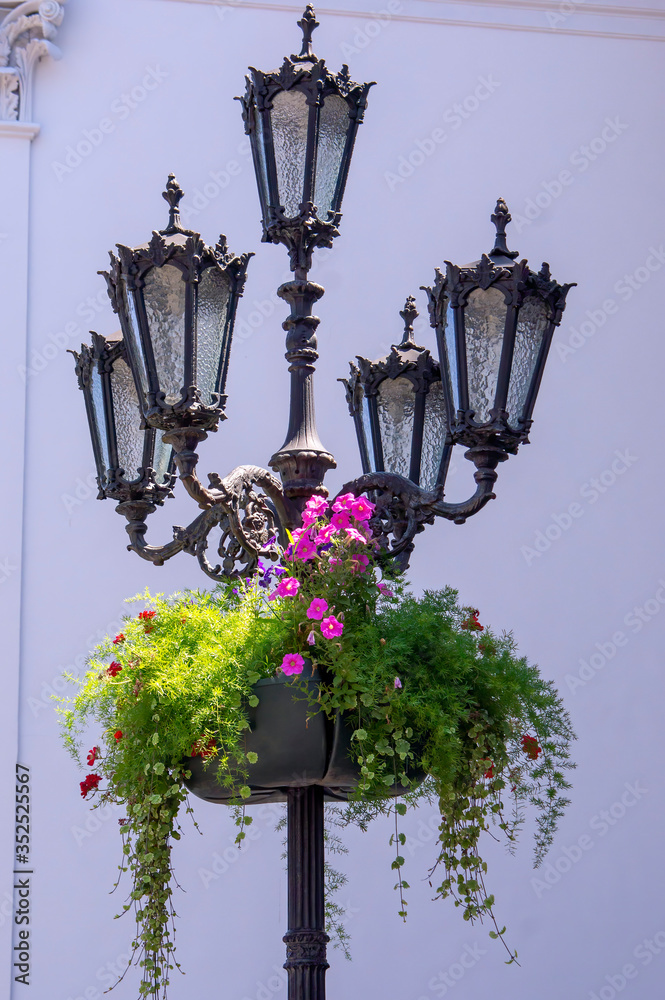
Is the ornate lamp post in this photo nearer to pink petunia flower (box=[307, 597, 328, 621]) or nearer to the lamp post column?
pink petunia flower (box=[307, 597, 328, 621])

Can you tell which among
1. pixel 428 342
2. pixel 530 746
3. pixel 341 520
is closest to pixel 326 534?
pixel 341 520

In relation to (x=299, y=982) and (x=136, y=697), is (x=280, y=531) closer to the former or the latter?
(x=136, y=697)

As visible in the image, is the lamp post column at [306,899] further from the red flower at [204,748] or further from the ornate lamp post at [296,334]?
the ornate lamp post at [296,334]

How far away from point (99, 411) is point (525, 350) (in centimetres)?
82

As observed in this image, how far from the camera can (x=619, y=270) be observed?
15.7 feet

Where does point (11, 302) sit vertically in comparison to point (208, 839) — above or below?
above

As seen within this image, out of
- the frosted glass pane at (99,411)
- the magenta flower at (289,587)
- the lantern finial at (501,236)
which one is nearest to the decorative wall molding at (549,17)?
the lantern finial at (501,236)

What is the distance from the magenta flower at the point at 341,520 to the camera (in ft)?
5.79

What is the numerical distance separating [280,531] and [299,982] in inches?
27.7

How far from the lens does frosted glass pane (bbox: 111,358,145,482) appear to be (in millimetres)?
2338

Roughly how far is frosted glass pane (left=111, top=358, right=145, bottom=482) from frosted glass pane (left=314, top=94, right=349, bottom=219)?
550 millimetres

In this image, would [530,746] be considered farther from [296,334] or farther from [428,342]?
[428,342]

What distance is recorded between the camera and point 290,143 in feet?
6.83

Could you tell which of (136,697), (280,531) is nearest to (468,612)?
(280,531)
